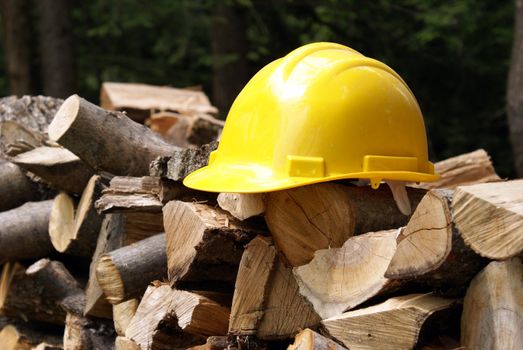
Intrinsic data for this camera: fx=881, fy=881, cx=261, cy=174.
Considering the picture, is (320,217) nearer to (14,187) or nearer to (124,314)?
(124,314)

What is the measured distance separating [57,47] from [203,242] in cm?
917

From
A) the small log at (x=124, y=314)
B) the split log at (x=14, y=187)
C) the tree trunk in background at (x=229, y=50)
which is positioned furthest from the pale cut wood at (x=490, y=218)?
the tree trunk in background at (x=229, y=50)

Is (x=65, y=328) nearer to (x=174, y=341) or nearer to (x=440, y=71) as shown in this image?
(x=174, y=341)

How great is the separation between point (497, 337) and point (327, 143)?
0.93m

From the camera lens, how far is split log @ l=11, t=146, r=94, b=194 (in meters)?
4.66

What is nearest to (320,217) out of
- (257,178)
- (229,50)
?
(257,178)

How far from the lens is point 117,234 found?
14.2 feet

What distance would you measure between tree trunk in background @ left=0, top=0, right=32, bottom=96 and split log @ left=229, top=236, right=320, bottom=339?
31.2 feet

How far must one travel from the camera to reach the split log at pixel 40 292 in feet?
15.2

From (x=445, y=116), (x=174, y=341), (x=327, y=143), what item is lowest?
(x=445, y=116)

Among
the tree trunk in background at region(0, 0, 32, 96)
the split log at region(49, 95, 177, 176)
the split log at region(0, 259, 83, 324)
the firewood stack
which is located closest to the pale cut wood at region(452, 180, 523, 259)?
the firewood stack

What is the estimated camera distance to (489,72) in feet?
37.6

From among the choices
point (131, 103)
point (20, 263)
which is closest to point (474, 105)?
point (131, 103)

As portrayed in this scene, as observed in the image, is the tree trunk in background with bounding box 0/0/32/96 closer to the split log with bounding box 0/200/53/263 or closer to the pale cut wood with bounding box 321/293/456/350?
the split log with bounding box 0/200/53/263
